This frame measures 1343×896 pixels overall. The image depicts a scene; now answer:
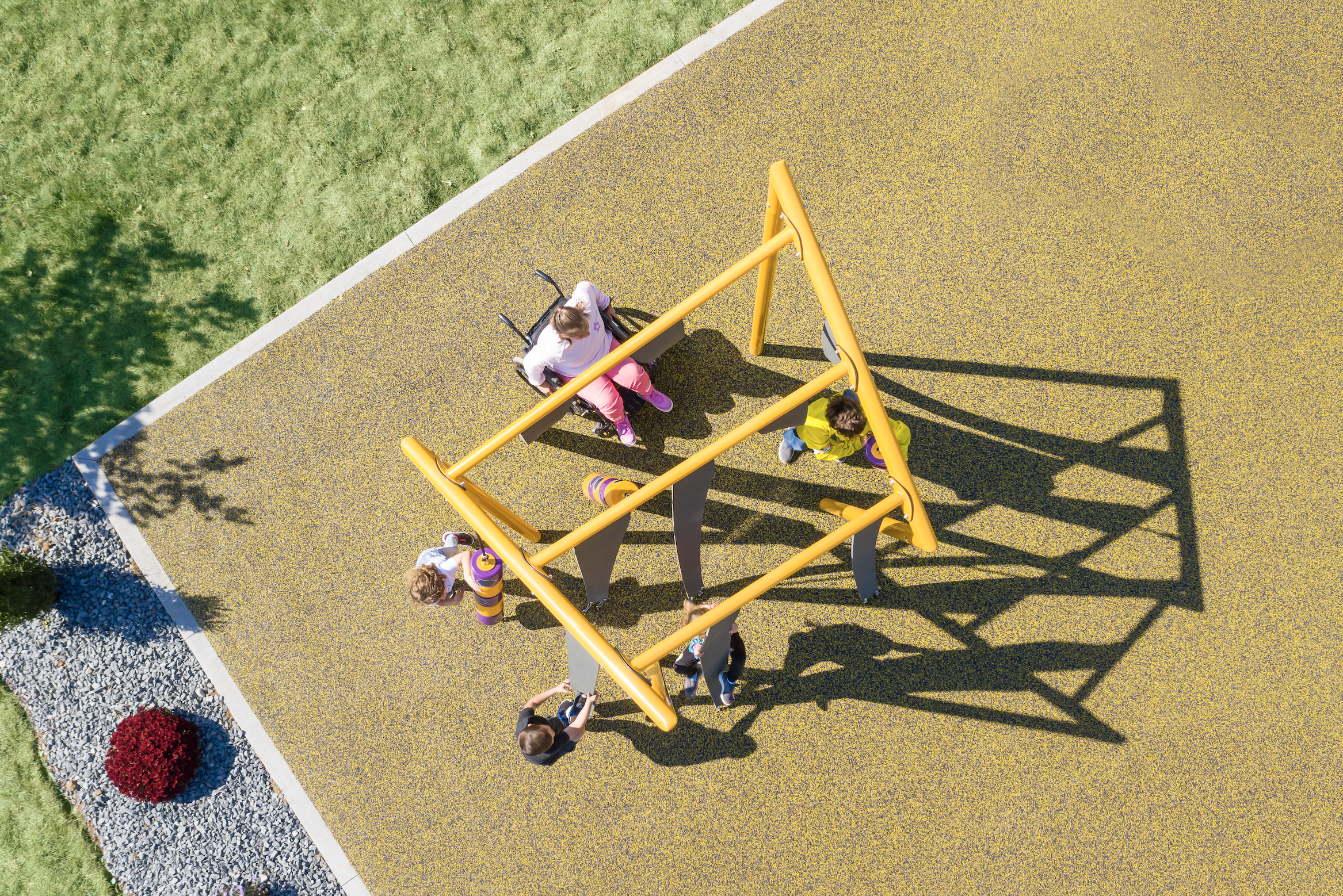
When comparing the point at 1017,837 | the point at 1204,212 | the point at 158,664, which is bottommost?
the point at 1017,837

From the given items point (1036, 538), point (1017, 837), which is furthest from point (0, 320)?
point (1017, 837)

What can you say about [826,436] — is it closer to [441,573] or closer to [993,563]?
[993,563]

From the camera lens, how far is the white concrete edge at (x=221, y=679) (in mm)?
5387

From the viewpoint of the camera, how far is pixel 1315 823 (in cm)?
527

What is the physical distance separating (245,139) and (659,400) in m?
3.98

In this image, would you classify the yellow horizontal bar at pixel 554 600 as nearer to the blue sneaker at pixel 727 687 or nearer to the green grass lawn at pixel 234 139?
the blue sneaker at pixel 727 687

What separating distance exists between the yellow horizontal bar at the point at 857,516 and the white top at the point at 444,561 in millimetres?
2691

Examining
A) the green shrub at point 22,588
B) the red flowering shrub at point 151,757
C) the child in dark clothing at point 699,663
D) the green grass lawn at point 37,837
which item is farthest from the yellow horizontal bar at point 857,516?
the green grass lawn at point 37,837

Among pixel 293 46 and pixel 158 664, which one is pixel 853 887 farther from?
pixel 293 46

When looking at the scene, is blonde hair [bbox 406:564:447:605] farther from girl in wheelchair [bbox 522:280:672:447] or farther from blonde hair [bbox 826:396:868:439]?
blonde hair [bbox 826:396:868:439]

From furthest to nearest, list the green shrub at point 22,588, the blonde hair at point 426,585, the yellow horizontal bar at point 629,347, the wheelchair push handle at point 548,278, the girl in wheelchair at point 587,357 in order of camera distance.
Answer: the green shrub at point 22,588, the wheelchair push handle at point 548,278, the blonde hair at point 426,585, the girl in wheelchair at point 587,357, the yellow horizontal bar at point 629,347

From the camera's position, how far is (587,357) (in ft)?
15.9

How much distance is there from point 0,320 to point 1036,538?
8.33 metres

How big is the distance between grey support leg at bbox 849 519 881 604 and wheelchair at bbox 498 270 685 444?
5.30 ft
